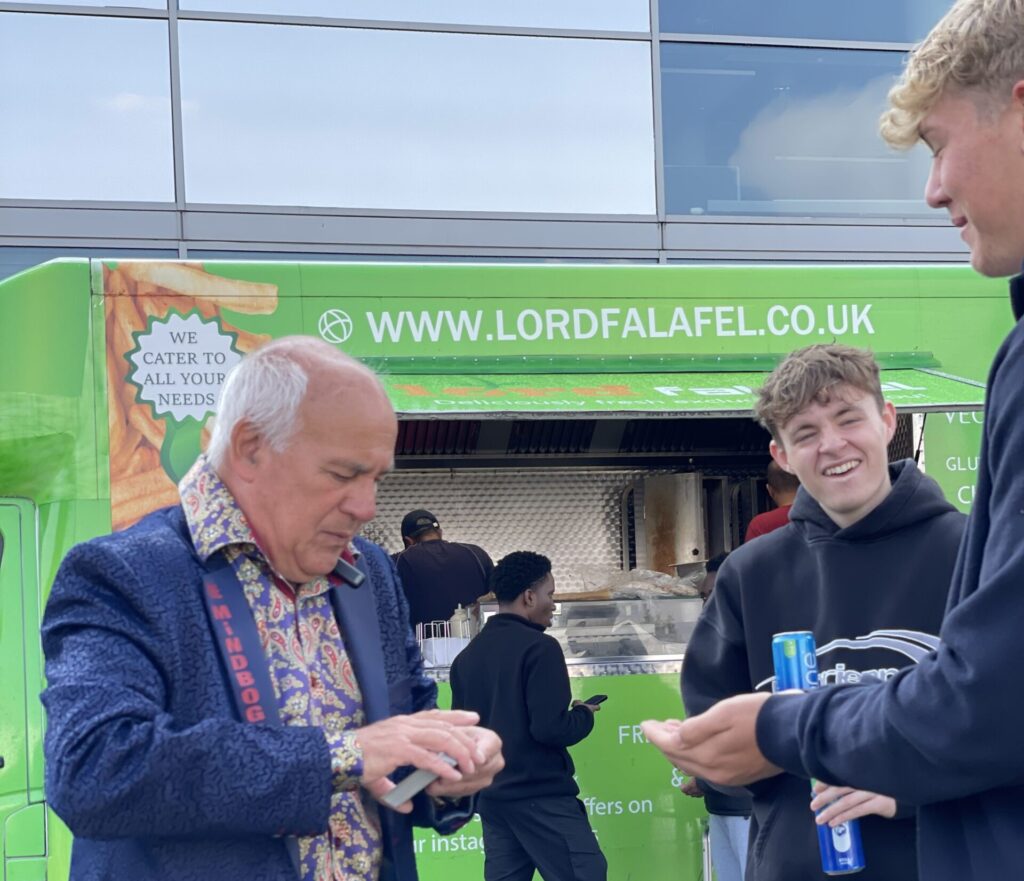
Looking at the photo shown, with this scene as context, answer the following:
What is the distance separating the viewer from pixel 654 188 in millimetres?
10883

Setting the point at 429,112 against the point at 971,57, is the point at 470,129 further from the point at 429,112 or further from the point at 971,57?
the point at 971,57

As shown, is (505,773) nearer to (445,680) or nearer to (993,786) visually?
(445,680)

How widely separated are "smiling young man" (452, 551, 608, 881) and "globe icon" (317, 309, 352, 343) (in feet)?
4.71

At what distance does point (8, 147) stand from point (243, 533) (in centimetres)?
841

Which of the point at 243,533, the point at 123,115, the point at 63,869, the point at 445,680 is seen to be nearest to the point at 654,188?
the point at 123,115

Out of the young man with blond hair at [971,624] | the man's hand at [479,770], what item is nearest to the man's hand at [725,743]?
the young man with blond hair at [971,624]

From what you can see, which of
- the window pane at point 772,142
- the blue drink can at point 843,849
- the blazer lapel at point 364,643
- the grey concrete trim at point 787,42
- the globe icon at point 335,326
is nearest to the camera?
the blazer lapel at point 364,643

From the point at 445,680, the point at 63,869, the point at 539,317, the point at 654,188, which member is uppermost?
the point at 654,188

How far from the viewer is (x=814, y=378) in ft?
10.6

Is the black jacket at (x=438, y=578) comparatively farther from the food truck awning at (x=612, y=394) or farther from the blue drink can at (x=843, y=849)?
the blue drink can at (x=843, y=849)

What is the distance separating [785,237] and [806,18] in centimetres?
190

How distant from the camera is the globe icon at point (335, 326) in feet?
18.6

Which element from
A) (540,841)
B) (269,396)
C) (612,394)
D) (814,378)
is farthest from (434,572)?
(269,396)

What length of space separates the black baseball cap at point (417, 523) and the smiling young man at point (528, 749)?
2.99 feet
